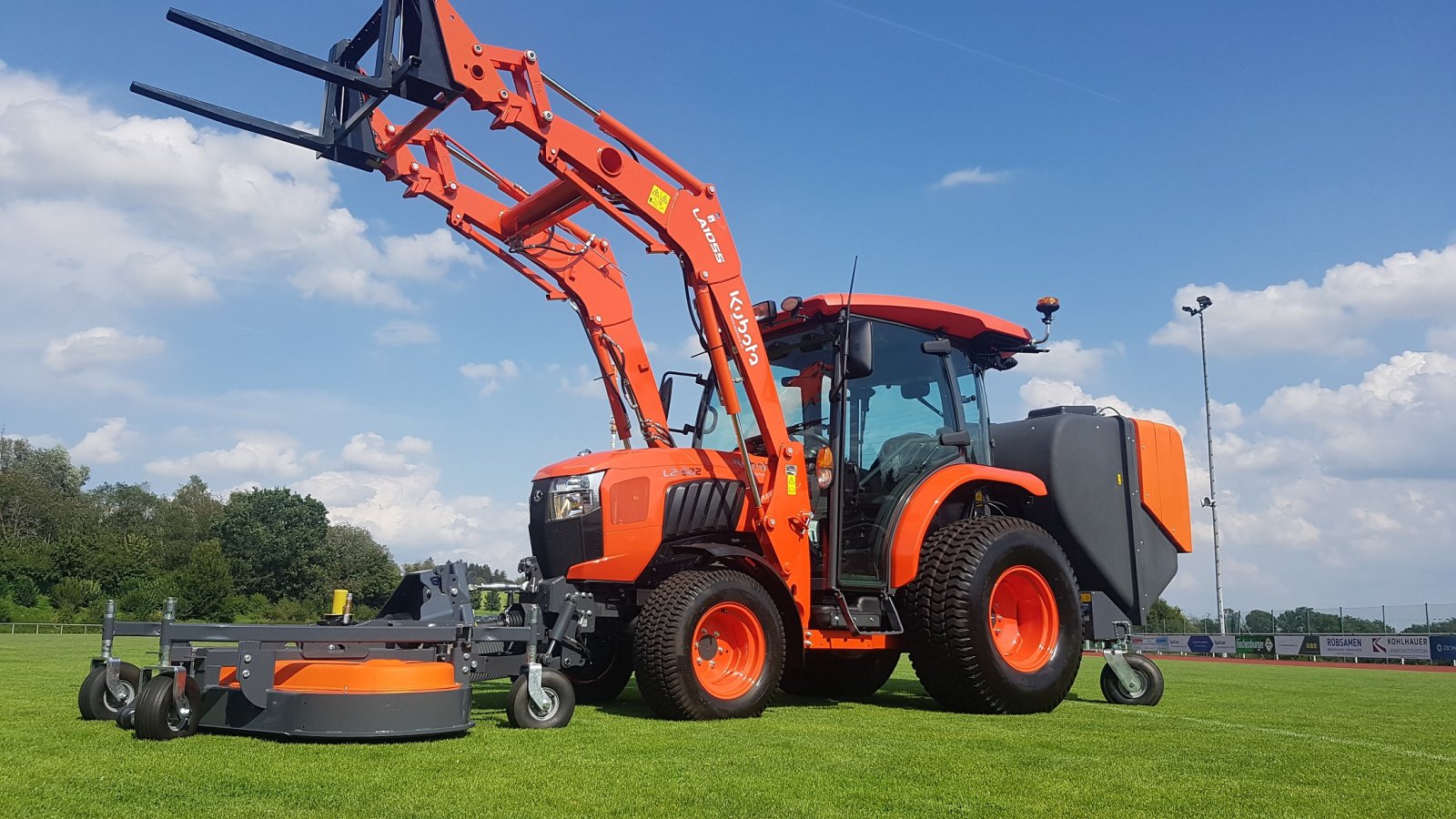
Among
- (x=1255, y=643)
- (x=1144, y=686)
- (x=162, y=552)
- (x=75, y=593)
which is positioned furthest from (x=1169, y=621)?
(x=162, y=552)

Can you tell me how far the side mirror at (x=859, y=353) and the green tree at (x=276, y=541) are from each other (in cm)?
6026

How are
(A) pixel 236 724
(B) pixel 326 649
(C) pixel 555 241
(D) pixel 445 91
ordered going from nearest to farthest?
1. (A) pixel 236 724
2. (B) pixel 326 649
3. (D) pixel 445 91
4. (C) pixel 555 241

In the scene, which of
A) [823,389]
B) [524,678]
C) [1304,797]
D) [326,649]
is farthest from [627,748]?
[823,389]

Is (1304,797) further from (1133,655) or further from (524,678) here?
(1133,655)

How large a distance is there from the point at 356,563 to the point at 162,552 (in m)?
11.3

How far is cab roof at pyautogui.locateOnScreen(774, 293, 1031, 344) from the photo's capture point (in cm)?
795

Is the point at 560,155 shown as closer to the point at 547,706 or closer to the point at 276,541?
the point at 547,706

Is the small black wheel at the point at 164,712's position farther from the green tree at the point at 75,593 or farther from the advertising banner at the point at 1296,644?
the green tree at the point at 75,593

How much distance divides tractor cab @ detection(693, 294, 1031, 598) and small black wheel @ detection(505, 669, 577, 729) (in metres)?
2.21

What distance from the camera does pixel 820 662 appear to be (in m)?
8.95

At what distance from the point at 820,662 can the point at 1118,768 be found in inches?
165

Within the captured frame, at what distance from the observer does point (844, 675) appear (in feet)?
29.5

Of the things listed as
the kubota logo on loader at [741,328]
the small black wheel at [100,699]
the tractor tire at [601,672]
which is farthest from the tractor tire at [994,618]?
the small black wheel at [100,699]

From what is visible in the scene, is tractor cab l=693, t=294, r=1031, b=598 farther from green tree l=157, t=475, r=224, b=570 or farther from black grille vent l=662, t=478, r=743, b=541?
green tree l=157, t=475, r=224, b=570
